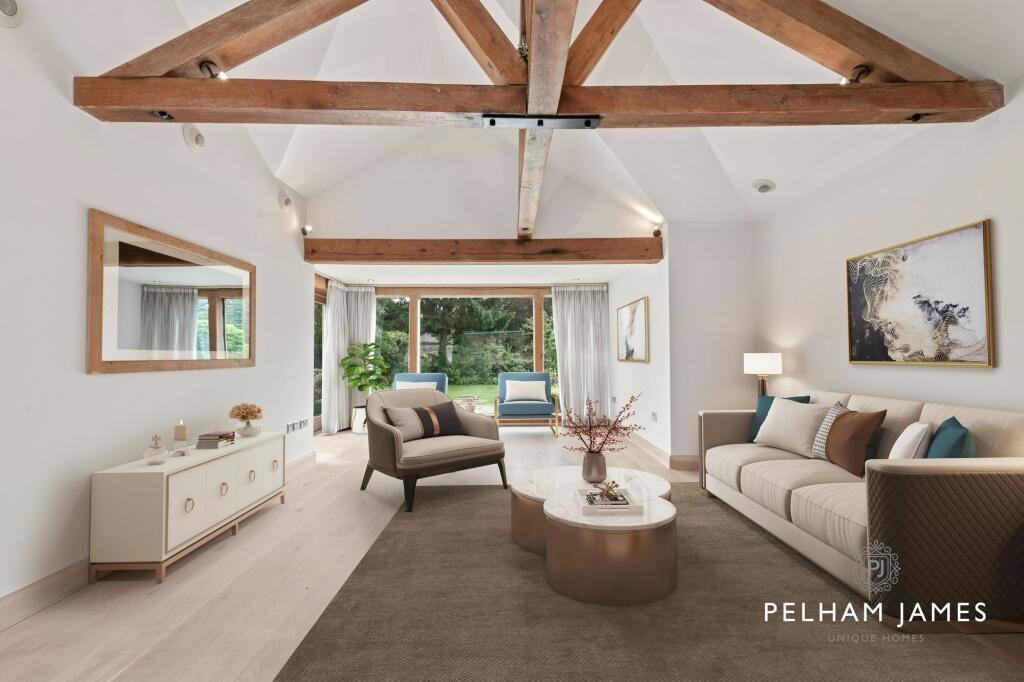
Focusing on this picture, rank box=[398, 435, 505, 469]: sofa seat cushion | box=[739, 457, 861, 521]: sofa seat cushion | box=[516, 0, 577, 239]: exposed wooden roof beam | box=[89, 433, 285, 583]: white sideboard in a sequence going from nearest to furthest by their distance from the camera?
box=[516, 0, 577, 239]: exposed wooden roof beam, box=[89, 433, 285, 583]: white sideboard, box=[739, 457, 861, 521]: sofa seat cushion, box=[398, 435, 505, 469]: sofa seat cushion

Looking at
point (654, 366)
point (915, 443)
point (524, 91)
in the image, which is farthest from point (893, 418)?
point (524, 91)

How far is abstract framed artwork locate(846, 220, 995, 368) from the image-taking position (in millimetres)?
2611

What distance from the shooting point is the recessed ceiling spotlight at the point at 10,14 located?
2107 mm

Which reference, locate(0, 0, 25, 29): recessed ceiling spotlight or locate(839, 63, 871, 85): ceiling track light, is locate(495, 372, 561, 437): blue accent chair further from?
locate(0, 0, 25, 29): recessed ceiling spotlight

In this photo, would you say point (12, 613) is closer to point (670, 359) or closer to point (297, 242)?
point (297, 242)

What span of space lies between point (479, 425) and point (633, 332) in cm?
286

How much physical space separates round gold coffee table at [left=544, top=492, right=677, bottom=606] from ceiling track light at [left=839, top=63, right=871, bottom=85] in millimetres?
2654

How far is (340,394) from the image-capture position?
7309 millimetres

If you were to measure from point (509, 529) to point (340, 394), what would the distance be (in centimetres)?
491

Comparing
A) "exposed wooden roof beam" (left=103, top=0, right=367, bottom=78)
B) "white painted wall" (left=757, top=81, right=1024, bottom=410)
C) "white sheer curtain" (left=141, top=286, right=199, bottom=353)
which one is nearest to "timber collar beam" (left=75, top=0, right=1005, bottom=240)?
"exposed wooden roof beam" (left=103, top=0, right=367, bottom=78)

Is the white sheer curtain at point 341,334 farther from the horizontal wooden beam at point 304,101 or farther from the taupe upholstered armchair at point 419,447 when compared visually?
the horizontal wooden beam at point 304,101

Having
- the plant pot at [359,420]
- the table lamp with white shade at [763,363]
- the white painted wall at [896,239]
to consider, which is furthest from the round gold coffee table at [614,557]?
the plant pot at [359,420]

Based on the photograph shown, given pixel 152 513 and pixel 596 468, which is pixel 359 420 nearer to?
pixel 152 513

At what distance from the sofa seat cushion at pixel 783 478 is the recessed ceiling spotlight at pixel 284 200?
15.0 feet
